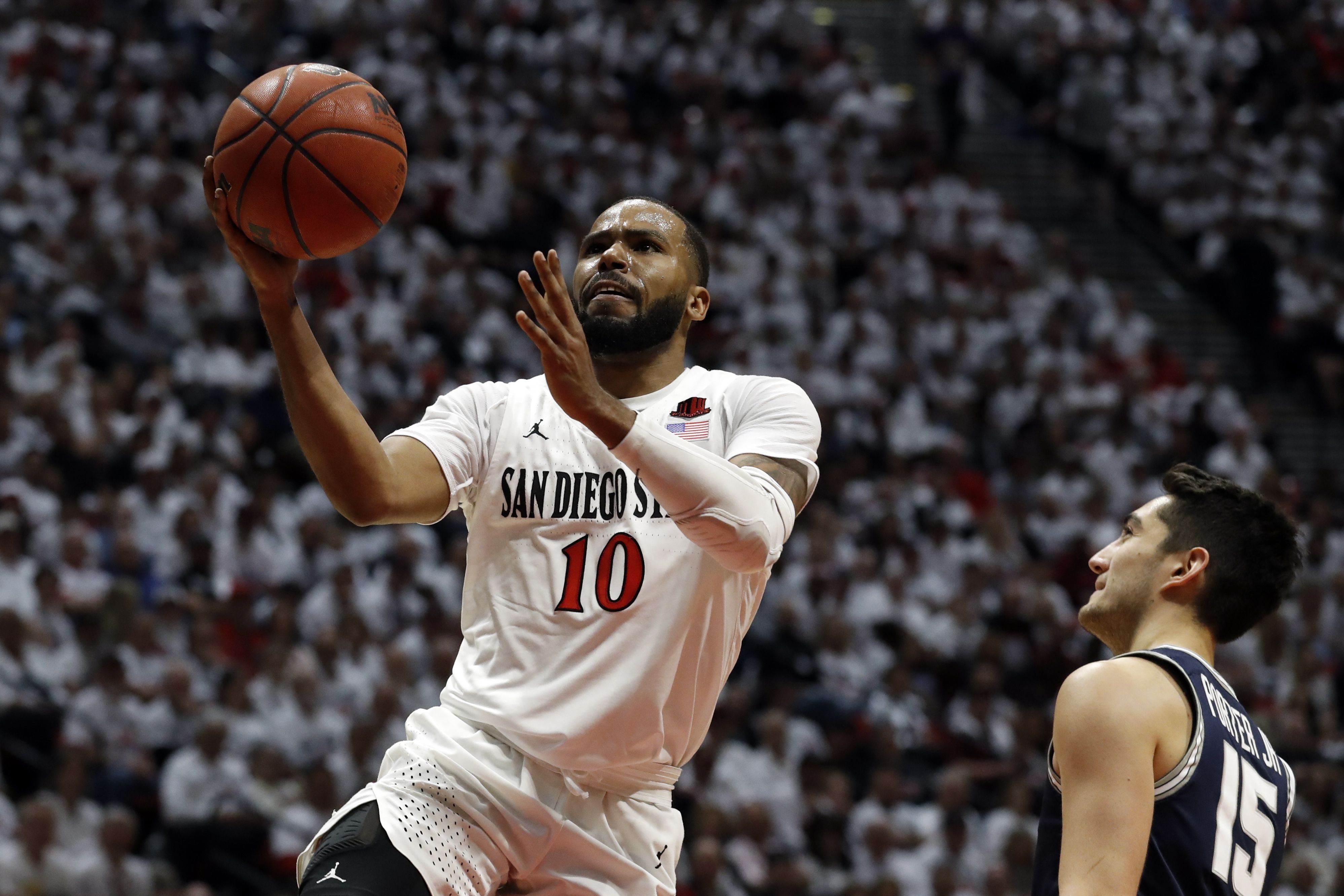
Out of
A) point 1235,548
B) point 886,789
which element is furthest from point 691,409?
point 886,789

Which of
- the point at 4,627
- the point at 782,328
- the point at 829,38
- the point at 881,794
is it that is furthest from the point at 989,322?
the point at 4,627

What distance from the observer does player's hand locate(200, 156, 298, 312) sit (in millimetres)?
3188

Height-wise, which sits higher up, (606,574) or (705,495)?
(705,495)

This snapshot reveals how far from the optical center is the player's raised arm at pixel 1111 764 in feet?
9.34

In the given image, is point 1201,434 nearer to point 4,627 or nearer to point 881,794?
point 881,794

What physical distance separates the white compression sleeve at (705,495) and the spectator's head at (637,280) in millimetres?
646

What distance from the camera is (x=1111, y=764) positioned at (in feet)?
9.51

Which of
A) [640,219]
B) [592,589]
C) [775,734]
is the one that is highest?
[640,219]

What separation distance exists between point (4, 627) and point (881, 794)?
551 centimetres

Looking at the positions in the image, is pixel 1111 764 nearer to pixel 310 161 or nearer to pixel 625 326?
pixel 625 326

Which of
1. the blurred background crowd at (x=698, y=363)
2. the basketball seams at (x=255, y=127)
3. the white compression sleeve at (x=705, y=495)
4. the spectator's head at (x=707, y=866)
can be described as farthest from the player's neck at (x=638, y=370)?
the spectator's head at (x=707, y=866)

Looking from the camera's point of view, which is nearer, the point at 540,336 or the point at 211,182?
the point at 540,336

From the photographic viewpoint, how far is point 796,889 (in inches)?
354

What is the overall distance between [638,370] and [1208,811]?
1710mm
